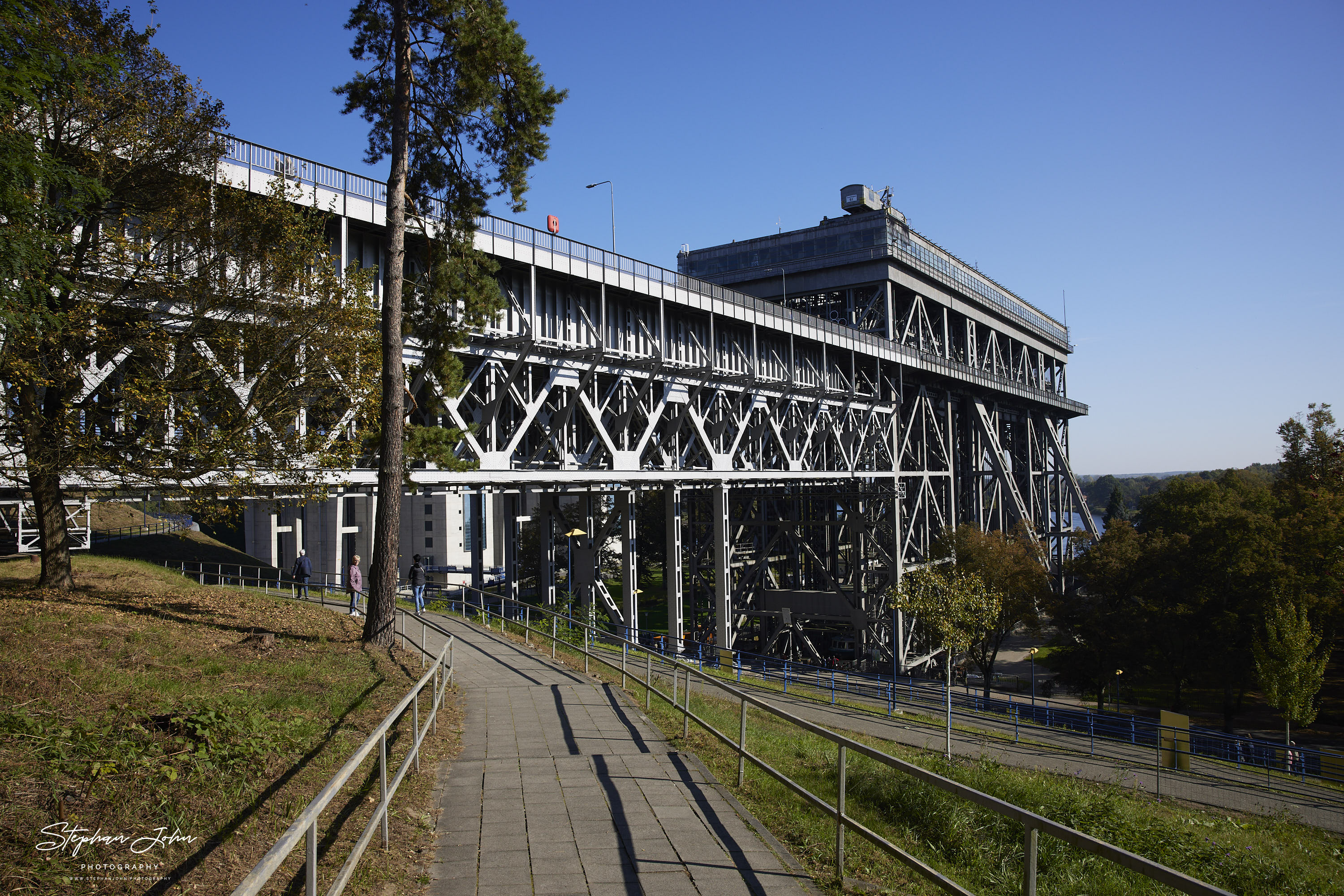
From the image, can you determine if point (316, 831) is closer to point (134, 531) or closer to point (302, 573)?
point (302, 573)

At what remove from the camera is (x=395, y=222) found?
13.4 meters

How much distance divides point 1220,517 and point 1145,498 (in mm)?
52863

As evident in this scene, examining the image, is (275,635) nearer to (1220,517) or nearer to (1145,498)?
(1220,517)

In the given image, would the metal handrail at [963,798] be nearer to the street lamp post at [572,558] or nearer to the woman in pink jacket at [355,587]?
the woman in pink jacket at [355,587]

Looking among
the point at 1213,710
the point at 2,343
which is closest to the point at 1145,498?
the point at 1213,710

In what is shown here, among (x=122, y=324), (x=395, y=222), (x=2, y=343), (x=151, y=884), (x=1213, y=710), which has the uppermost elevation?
(x=395, y=222)

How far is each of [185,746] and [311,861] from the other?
10.4ft

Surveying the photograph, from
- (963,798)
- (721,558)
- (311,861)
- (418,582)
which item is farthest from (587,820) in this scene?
(721,558)

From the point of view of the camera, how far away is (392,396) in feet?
43.2

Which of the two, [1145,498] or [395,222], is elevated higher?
[395,222]

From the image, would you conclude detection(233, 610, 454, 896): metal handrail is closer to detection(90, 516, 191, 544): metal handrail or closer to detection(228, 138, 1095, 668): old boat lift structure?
detection(228, 138, 1095, 668): old boat lift structure

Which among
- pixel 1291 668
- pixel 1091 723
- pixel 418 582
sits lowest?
pixel 1091 723

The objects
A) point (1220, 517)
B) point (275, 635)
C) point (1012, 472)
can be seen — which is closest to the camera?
point (275, 635)
